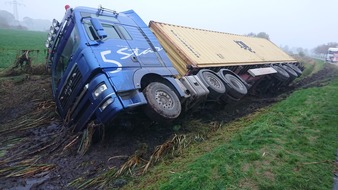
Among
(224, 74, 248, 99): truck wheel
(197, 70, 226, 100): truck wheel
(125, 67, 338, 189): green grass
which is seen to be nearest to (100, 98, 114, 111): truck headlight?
(125, 67, 338, 189): green grass

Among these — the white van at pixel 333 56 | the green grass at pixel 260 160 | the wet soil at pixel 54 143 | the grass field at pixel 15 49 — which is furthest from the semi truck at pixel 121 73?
the white van at pixel 333 56

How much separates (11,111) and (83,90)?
2623 millimetres

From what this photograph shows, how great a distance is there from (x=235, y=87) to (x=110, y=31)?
3163 millimetres

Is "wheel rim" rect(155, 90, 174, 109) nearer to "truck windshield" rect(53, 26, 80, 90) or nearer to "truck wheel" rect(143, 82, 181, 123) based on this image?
"truck wheel" rect(143, 82, 181, 123)

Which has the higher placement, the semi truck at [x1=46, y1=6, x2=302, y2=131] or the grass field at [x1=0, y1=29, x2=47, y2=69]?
the grass field at [x1=0, y1=29, x2=47, y2=69]

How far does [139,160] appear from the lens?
13.6 feet

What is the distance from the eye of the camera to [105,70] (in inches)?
177

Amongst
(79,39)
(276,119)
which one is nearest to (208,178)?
(276,119)

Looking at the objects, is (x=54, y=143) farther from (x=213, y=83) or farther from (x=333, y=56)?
(x=333, y=56)

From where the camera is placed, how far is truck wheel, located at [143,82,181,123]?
4.49m

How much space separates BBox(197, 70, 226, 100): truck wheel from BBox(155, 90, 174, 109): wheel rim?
129cm

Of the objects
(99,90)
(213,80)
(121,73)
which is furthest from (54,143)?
(213,80)

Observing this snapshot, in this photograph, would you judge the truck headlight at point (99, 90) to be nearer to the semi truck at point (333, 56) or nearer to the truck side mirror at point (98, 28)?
the truck side mirror at point (98, 28)

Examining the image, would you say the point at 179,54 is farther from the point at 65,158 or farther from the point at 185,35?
the point at 65,158
